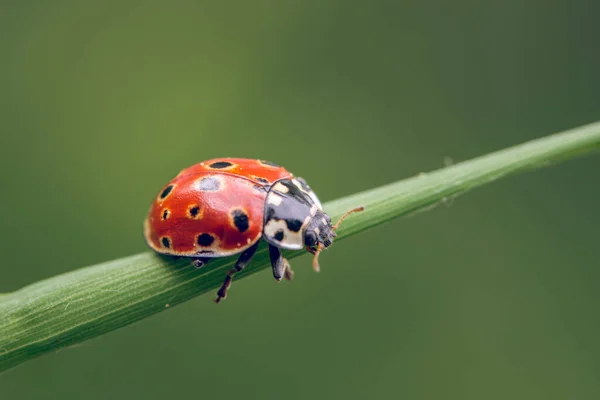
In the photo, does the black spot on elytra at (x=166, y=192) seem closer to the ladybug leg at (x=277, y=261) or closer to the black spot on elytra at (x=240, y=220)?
the black spot on elytra at (x=240, y=220)

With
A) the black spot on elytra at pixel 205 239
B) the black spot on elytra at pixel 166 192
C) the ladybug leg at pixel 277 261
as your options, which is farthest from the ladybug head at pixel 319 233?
the black spot on elytra at pixel 166 192

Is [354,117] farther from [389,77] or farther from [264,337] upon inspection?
[264,337]

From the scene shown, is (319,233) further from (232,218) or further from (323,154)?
(323,154)

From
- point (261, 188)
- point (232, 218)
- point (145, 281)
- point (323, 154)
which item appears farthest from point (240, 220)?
point (323, 154)

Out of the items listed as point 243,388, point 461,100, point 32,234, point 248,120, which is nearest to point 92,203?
point 32,234

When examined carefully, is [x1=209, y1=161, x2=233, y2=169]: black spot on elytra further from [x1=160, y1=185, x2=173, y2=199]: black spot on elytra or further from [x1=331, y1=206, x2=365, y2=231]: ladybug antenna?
[x1=331, y1=206, x2=365, y2=231]: ladybug antenna
